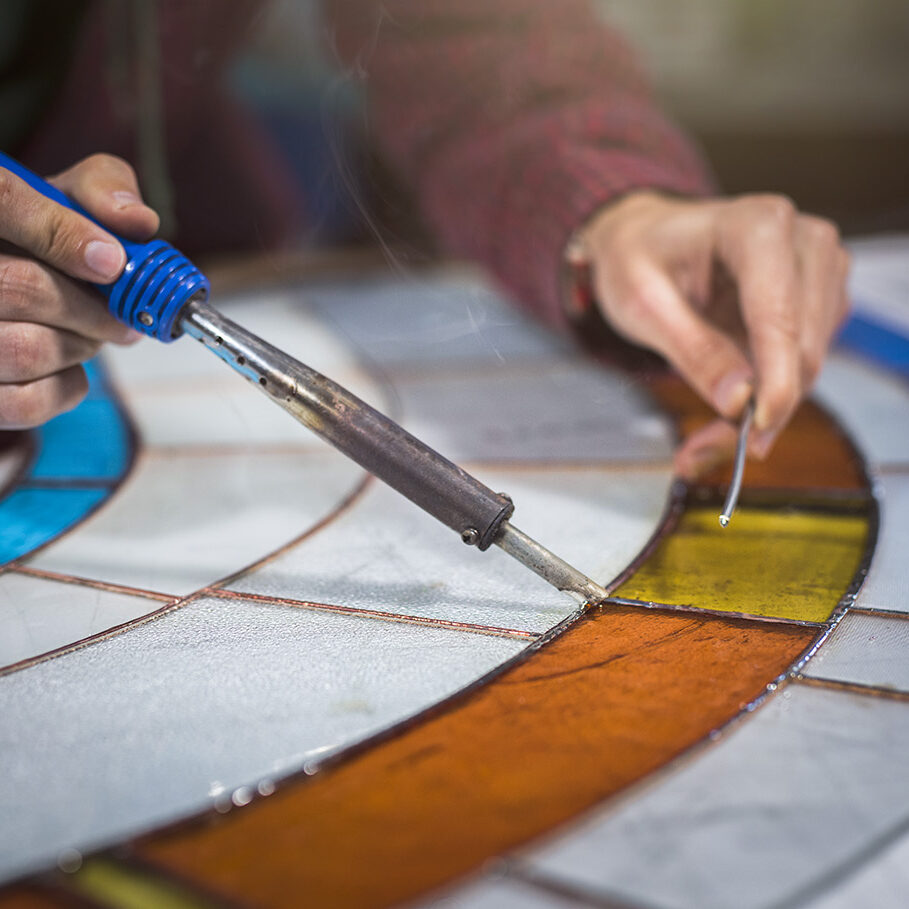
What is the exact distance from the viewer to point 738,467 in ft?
1.91

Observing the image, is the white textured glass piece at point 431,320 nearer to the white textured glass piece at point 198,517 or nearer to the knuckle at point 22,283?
the white textured glass piece at point 198,517

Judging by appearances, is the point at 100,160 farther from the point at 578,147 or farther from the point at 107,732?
the point at 578,147

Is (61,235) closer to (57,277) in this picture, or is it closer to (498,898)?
(57,277)

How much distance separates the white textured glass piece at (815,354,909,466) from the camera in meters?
0.69

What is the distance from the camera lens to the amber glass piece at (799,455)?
639mm

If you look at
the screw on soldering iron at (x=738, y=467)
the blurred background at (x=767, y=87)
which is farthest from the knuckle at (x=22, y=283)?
the blurred background at (x=767, y=87)

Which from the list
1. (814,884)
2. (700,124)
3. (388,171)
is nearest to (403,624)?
(814,884)

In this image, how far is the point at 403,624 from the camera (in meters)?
0.46

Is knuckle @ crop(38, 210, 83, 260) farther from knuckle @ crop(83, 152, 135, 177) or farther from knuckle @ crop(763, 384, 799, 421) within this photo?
knuckle @ crop(763, 384, 799, 421)

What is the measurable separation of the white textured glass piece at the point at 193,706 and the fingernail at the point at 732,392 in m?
0.29

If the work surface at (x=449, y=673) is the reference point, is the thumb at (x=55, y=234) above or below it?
above

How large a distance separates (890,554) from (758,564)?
8cm

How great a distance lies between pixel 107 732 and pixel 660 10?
264cm

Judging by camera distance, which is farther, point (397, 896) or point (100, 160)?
point (100, 160)
